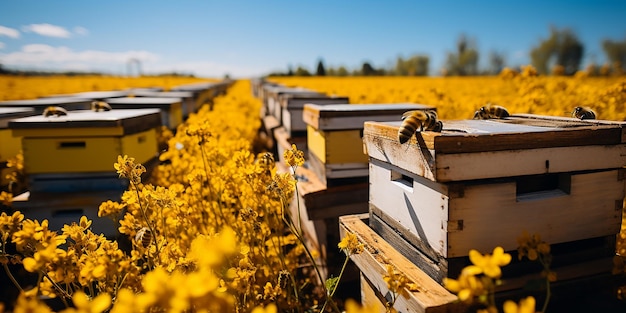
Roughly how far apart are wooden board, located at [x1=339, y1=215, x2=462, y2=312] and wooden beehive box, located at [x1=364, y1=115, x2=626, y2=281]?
0.30ft

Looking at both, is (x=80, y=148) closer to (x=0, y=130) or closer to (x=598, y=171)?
(x=0, y=130)

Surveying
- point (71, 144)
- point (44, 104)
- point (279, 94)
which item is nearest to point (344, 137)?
point (71, 144)

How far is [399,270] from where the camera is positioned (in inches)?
82.3

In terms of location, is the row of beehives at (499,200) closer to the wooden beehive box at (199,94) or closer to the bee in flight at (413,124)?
the bee in flight at (413,124)

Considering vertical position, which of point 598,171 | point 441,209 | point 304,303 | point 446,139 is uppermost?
point 446,139

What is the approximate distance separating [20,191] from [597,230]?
5357 millimetres

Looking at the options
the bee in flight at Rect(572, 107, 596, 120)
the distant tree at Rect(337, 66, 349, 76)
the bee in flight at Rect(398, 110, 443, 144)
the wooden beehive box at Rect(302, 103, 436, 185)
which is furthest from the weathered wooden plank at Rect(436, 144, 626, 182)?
the distant tree at Rect(337, 66, 349, 76)

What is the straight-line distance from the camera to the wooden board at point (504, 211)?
187 centimetres

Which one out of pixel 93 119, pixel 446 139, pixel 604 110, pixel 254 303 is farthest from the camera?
pixel 604 110

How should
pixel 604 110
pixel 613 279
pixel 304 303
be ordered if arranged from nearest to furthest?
pixel 613 279
pixel 304 303
pixel 604 110

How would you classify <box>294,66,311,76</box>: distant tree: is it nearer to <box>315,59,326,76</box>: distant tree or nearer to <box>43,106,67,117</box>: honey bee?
<box>315,59,326,76</box>: distant tree

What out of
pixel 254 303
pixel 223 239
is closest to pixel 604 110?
pixel 254 303

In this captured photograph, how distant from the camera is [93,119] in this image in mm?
3748

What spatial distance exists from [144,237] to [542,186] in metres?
2.29
